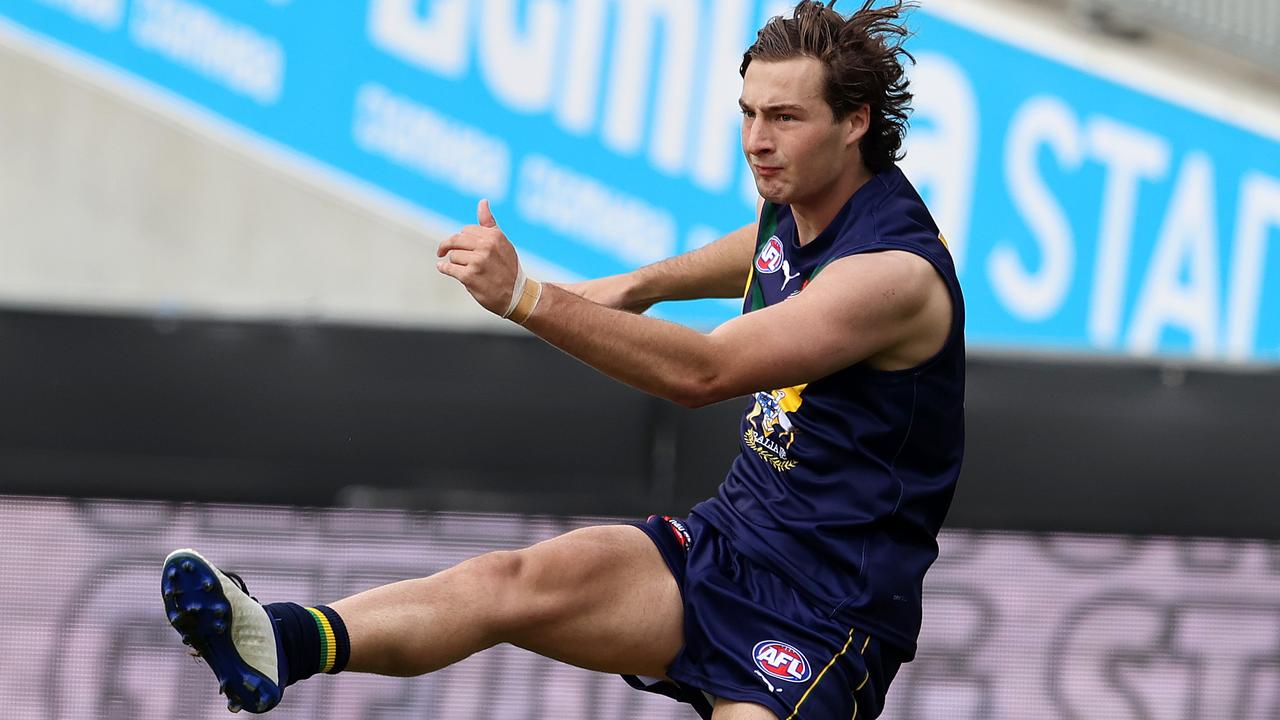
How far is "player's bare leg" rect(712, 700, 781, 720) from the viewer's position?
3134mm

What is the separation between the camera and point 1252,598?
4273mm

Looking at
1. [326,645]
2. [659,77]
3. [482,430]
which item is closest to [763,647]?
[326,645]

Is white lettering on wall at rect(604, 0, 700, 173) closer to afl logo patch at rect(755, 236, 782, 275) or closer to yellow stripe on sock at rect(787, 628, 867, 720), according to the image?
afl logo patch at rect(755, 236, 782, 275)

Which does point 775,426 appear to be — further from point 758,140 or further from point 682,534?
point 758,140

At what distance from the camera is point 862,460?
3.17 m

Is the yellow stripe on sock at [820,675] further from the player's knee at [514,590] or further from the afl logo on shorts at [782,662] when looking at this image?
the player's knee at [514,590]

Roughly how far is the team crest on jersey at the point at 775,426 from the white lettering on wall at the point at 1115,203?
5.05 metres

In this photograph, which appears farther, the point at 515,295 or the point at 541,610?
the point at 541,610

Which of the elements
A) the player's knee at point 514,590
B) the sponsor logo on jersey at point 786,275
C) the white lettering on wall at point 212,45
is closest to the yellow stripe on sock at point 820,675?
the player's knee at point 514,590

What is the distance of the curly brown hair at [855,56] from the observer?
Answer: 310 cm

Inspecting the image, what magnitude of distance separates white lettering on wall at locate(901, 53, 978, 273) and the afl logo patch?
473 centimetres

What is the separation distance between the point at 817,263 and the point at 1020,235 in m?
5.00

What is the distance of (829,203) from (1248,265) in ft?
18.1

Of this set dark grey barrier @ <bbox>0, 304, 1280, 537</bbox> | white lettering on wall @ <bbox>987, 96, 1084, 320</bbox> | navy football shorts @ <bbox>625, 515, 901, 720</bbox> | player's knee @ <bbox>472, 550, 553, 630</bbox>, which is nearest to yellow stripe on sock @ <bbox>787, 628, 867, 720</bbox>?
navy football shorts @ <bbox>625, 515, 901, 720</bbox>
